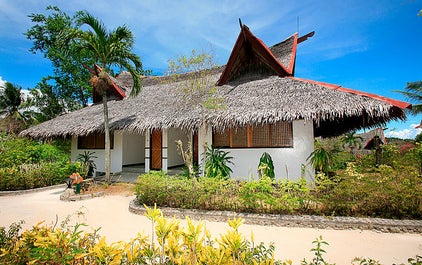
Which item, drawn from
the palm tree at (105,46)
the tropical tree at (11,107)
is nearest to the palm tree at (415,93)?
Result: the palm tree at (105,46)

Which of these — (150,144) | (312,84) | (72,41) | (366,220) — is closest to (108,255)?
(366,220)

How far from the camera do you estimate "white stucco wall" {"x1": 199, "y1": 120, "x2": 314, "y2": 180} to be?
22.0 feet

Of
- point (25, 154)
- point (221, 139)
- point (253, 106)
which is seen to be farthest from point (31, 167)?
point (253, 106)

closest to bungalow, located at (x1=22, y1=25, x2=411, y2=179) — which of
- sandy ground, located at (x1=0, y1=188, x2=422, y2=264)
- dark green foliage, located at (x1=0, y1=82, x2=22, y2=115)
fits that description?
sandy ground, located at (x1=0, y1=188, x2=422, y2=264)

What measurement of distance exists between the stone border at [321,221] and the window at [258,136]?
3174 mm

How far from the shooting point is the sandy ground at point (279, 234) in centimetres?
305

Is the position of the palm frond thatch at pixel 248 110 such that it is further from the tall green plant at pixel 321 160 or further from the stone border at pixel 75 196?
the stone border at pixel 75 196

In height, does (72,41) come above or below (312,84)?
above

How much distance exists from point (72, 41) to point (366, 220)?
998 centimetres

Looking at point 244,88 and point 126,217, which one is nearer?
point 126,217

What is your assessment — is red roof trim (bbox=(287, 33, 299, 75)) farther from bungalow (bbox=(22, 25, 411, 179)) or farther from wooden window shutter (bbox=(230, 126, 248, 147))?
wooden window shutter (bbox=(230, 126, 248, 147))

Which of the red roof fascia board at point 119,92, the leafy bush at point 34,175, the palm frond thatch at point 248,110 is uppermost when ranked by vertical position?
the red roof fascia board at point 119,92

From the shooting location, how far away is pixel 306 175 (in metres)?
6.70

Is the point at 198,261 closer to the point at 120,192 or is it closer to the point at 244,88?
the point at 120,192
